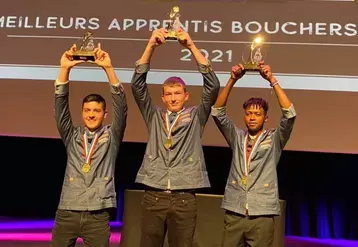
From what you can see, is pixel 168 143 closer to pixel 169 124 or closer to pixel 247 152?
pixel 169 124

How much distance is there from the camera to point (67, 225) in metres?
1.90

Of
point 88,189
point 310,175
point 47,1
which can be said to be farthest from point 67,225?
point 310,175

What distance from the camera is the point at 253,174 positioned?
1972mm

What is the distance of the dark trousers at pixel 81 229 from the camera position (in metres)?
1.89

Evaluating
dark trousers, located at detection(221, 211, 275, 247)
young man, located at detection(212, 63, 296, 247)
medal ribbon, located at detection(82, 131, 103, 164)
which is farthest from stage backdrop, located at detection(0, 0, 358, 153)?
dark trousers, located at detection(221, 211, 275, 247)

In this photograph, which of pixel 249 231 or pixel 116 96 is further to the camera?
pixel 116 96

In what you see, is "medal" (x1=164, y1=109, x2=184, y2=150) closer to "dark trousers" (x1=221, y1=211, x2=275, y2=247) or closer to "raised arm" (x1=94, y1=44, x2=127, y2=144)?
"raised arm" (x1=94, y1=44, x2=127, y2=144)

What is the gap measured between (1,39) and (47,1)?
37 centimetres

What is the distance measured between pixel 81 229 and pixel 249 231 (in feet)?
2.21

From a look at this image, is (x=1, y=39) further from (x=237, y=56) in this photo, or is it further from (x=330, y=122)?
(x=330, y=122)

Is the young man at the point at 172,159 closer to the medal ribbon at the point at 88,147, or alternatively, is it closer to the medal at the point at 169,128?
the medal at the point at 169,128

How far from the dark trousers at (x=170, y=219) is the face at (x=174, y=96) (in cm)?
37

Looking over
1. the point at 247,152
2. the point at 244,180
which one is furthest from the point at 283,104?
the point at 244,180

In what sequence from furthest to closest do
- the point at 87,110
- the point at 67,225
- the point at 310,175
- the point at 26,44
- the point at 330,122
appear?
the point at 310,175 → the point at 26,44 → the point at 330,122 → the point at 87,110 → the point at 67,225
